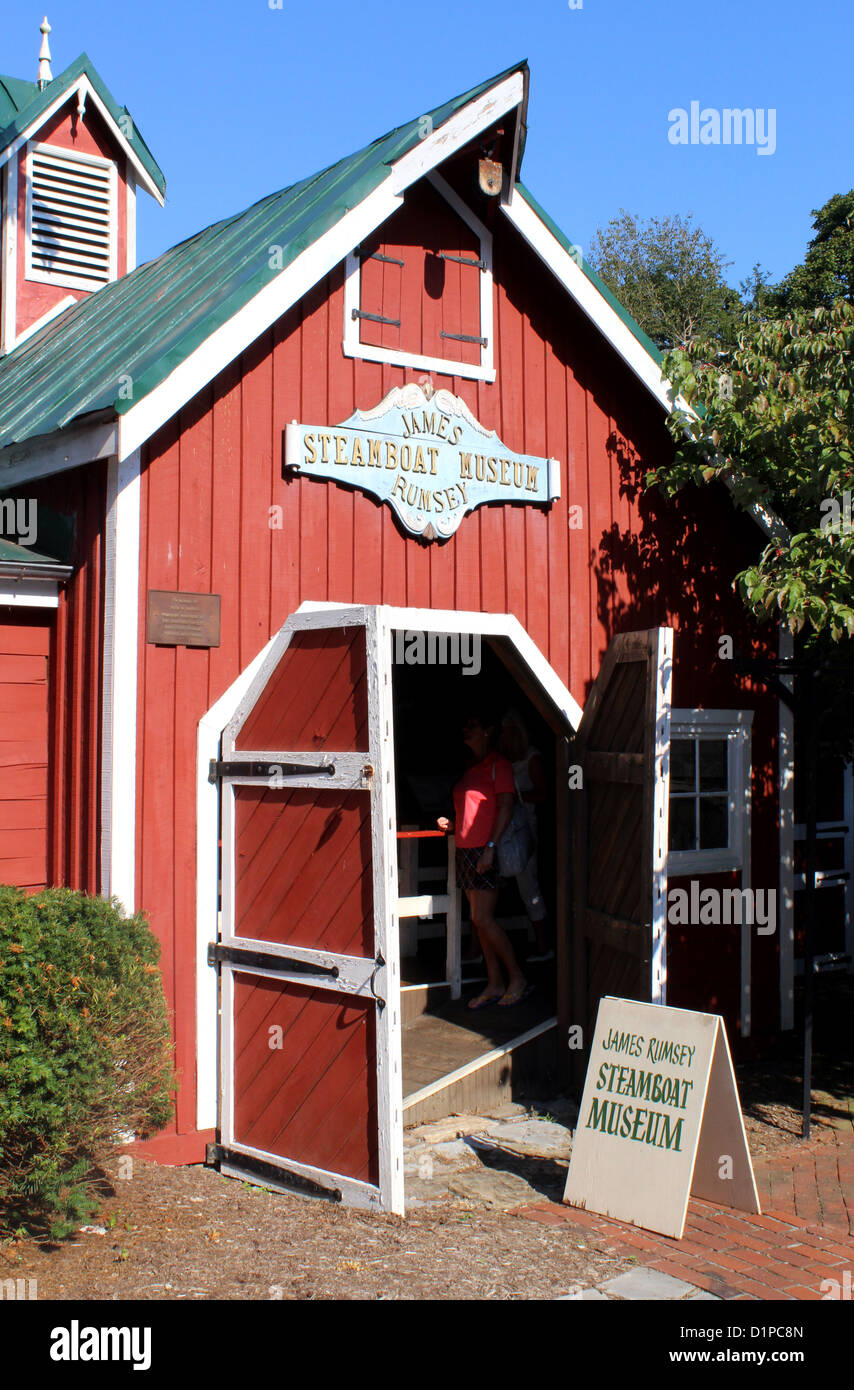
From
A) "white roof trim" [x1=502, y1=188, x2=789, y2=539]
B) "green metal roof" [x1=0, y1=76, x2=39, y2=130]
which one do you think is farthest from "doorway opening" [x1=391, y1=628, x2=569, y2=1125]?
"green metal roof" [x1=0, y1=76, x2=39, y2=130]

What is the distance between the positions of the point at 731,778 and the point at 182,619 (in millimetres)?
4432

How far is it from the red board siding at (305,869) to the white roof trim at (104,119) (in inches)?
283

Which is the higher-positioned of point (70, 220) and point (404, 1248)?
point (70, 220)

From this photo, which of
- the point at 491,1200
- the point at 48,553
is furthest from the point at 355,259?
the point at 491,1200

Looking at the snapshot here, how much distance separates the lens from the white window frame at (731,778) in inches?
340

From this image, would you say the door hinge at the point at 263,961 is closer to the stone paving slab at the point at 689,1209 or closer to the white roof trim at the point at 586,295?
the stone paving slab at the point at 689,1209

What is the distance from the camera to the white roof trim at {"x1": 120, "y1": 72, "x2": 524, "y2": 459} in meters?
6.04

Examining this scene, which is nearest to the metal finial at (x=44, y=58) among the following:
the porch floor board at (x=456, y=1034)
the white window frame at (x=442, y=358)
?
the white window frame at (x=442, y=358)

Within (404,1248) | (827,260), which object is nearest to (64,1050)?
(404,1248)

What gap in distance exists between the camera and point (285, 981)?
20.2ft

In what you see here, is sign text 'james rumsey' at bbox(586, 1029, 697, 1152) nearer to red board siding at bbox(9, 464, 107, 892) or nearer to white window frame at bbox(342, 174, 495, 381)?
red board siding at bbox(9, 464, 107, 892)

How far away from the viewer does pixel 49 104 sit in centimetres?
1068

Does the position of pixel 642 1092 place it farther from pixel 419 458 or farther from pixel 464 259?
pixel 464 259
